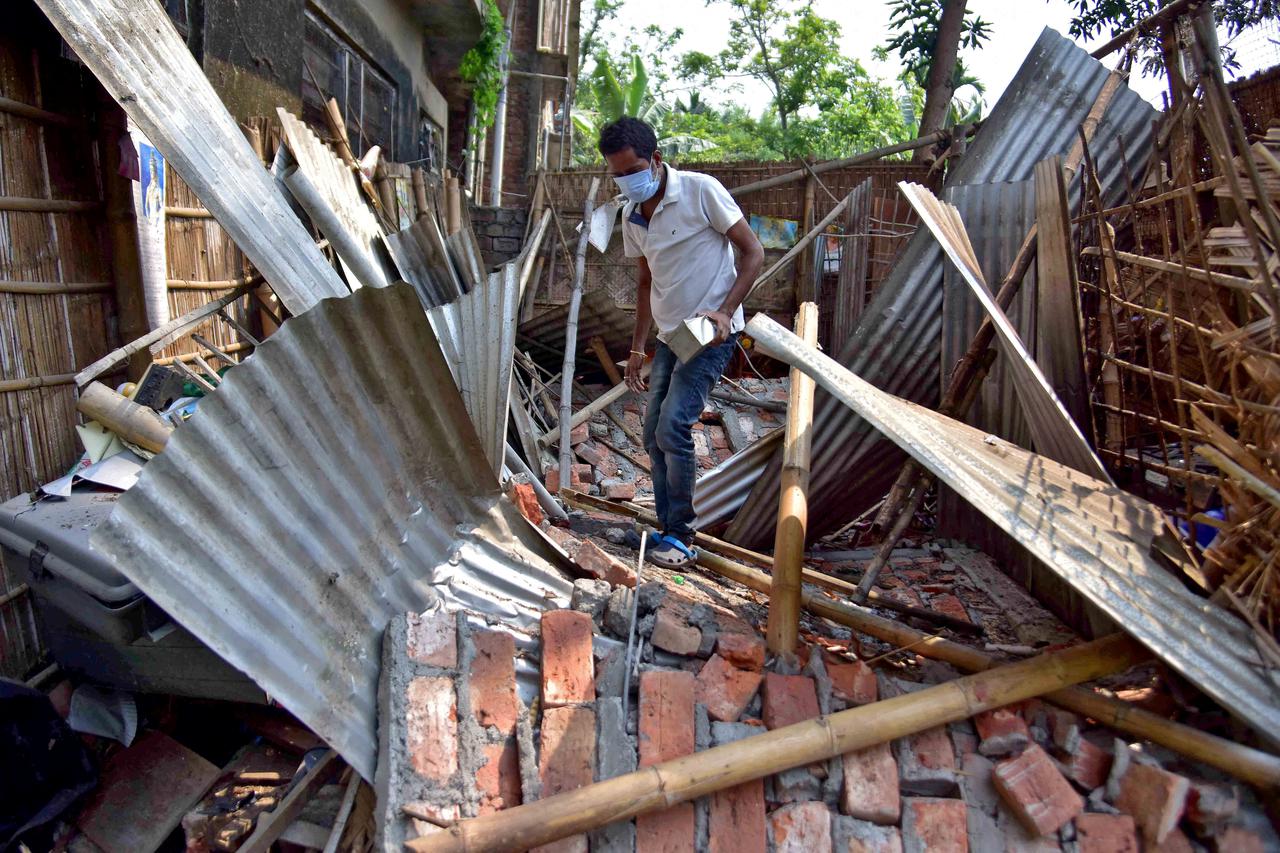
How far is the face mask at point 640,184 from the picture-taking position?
Result: 10.1ft

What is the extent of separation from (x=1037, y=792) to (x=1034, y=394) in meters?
1.16

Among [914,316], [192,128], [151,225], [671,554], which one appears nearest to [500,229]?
[151,225]

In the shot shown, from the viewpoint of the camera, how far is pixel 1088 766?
2.02 metres

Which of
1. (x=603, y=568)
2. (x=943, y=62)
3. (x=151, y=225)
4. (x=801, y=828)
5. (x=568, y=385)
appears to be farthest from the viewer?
(x=943, y=62)

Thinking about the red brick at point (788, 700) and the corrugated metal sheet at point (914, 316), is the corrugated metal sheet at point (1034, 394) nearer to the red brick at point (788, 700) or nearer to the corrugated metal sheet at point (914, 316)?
the corrugated metal sheet at point (914, 316)

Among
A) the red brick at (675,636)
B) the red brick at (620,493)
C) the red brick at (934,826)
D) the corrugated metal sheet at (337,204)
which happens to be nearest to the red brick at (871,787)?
the red brick at (934,826)

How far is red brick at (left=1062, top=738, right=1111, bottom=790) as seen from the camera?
6.58 ft

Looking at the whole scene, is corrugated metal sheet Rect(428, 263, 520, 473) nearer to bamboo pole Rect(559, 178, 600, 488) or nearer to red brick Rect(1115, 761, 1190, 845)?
bamboo pole Rect(559, 178, 600, 488)

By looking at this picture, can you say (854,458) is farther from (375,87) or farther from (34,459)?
(375,87)

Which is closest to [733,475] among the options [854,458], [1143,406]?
[854,458]

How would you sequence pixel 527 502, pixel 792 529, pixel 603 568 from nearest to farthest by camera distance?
pixel 792 529, pixel 603 568, pixel 527 502

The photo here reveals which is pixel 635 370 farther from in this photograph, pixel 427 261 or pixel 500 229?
pixel 500 229

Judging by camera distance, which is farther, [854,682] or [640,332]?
[640,332]

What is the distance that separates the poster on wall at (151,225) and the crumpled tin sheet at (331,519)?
167 centimetres
